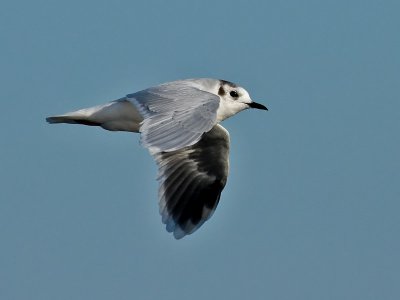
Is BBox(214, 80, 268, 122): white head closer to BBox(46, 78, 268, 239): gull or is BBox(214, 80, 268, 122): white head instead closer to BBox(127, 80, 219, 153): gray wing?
BBox(46, 78, 268, 239): gull

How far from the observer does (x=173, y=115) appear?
9750 millimetres

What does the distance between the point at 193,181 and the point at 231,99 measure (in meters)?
1.03

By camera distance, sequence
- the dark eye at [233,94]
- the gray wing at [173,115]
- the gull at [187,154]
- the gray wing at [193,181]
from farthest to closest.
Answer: the dark eye at [233,94]
the gray wing at [193,181]
the gull at [187,154]
the gray wing at [173,115]

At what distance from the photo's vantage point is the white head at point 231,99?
511 inches

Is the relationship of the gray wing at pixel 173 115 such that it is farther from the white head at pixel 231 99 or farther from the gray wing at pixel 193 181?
the gray wing at pixel 193 181

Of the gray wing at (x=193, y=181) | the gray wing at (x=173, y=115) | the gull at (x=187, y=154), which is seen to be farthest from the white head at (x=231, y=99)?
the gray wing at (x=173, y=115)

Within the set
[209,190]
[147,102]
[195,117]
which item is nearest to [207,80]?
[209,190]

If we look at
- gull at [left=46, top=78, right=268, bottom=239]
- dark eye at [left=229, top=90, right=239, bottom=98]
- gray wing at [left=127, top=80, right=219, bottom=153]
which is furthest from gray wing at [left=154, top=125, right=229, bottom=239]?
gray wing at [left=127, top=80, right=219, bottom=153]

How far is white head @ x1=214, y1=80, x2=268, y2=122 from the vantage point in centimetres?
1298

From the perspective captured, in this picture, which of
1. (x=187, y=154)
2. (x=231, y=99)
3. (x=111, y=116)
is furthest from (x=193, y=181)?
(x=111, y=116)

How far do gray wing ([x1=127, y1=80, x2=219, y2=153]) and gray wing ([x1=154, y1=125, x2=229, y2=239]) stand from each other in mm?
1662

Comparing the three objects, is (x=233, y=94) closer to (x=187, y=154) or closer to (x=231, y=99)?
(x=231, y=99)

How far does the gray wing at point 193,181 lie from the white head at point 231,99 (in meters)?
0.21

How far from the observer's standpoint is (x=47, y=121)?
12.2 metres
